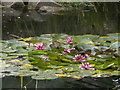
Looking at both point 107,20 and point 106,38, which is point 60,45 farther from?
point 107,20

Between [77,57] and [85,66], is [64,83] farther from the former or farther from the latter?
[77,57]

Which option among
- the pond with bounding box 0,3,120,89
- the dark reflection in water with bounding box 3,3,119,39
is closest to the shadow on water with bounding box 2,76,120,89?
the pond with bounding box 0,3,120,89

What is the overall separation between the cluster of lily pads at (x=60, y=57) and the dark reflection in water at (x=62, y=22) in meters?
0.76

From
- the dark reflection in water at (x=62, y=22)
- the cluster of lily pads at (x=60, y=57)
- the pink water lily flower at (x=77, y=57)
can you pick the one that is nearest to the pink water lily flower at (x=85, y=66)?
the cluster of lily pads at (x=60, y=57)

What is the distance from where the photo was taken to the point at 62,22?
5738 mm

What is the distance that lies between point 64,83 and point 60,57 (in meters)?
0.52

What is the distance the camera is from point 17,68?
10.1 ft

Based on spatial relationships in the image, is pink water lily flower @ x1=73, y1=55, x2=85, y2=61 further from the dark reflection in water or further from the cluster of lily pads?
the dark reflection in water

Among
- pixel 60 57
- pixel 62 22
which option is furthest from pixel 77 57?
pixel 62 22

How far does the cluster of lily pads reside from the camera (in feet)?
9.87

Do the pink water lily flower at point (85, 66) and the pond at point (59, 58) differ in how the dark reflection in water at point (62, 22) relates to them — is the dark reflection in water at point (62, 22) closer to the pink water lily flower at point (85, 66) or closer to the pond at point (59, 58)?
the pond at point (59, 58)

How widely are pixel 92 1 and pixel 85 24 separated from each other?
226 centimetres

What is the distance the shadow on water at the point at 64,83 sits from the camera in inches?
111

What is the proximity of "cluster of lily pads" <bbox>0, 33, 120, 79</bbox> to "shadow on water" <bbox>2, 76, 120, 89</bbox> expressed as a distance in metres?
0.05
